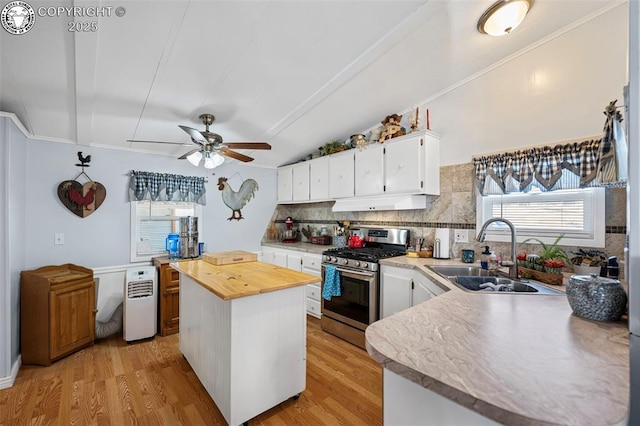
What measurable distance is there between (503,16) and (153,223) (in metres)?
4.07

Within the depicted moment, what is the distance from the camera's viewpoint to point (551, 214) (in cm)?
231

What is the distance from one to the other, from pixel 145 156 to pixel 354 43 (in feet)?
9.53

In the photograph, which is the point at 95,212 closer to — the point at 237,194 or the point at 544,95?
the point at 237,194

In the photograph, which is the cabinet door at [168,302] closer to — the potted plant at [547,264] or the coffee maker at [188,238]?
the coffee maker at [188,238]

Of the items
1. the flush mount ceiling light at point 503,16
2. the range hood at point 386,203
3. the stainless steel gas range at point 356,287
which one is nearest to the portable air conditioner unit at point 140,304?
the stainless steel gas range at point 356,287

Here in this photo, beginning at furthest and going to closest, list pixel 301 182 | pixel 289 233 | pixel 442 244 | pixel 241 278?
pixel 289 233 < pixel 301 182 < pixel 442 244 < pixel 241 278

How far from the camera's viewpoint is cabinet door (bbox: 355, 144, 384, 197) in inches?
124

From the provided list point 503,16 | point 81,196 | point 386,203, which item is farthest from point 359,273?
point 81,196

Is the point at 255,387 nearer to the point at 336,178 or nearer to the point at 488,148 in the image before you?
the point at 336,178

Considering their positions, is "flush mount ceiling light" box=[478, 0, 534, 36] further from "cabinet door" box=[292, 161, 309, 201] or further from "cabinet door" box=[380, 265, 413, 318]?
"cabinet door" box=[292, 161, 309, 201]

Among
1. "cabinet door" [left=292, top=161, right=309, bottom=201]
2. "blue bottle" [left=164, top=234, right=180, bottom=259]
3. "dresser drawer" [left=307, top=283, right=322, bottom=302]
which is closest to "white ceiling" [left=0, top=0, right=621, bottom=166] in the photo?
"cabinet door" [left=292, top=161, right=309, bottom=201]

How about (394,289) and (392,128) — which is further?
(392,128)
